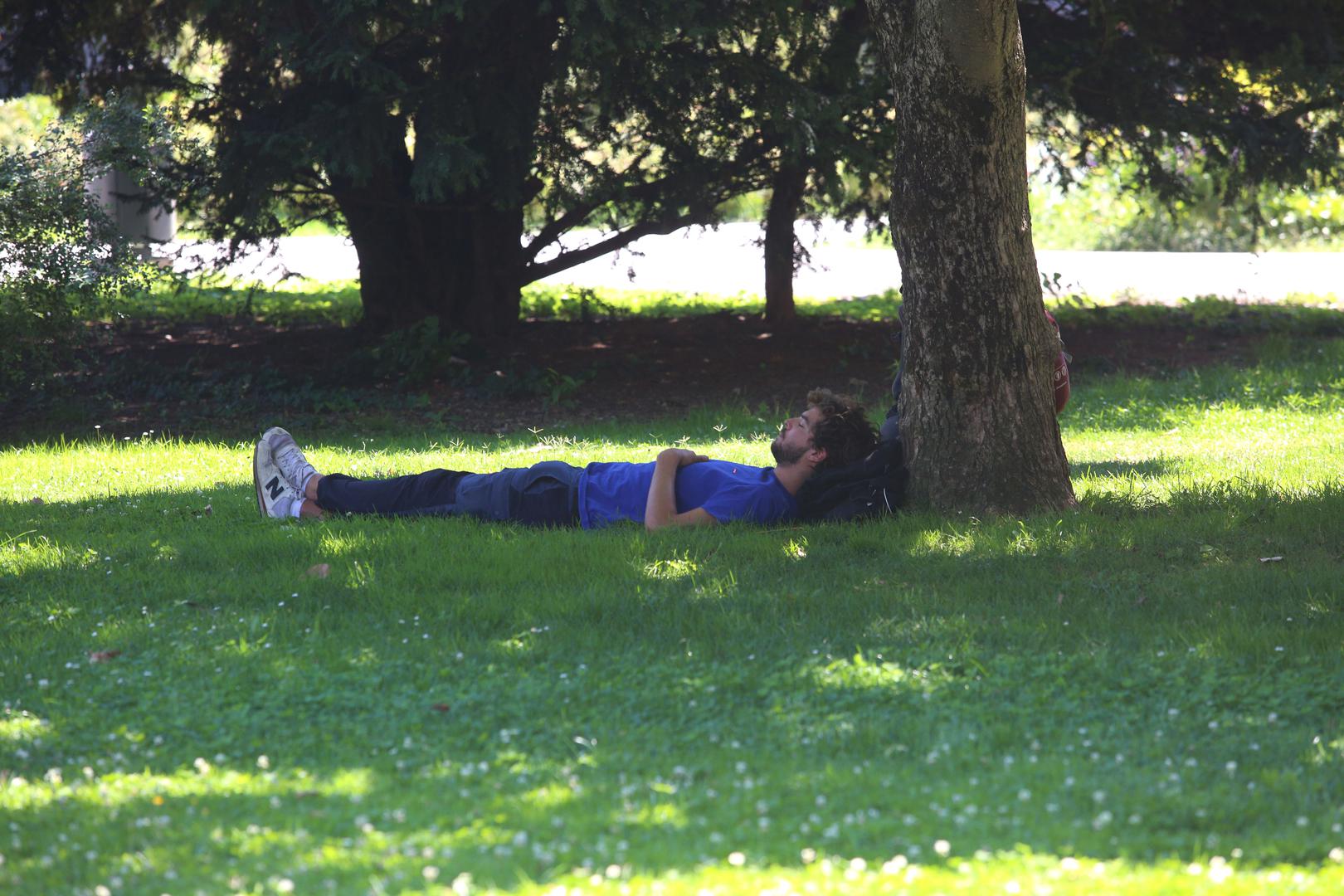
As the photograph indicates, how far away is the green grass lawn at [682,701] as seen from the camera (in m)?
3.32

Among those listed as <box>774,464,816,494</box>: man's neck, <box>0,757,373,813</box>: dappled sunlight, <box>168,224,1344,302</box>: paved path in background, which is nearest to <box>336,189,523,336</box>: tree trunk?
<box>168,224,1344,302</box>: paved path in background

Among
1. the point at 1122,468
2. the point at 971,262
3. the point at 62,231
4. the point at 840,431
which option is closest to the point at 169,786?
the point at 840,431

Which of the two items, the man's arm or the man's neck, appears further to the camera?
the man's neck

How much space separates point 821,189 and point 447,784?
9.75m

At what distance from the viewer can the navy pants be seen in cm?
694

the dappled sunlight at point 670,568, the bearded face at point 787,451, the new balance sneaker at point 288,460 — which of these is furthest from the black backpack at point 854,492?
the new balance sneaker at point 288,460

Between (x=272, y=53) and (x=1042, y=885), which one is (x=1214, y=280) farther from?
(x=1042, y=885)

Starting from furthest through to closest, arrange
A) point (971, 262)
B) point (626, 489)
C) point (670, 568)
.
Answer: point (626, 489)
point (971, 262)
point (670, 568)

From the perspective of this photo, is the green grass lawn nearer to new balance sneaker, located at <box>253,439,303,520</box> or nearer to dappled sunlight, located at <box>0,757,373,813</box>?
dappled sunlight, located at <box>0,757,373,813</box>

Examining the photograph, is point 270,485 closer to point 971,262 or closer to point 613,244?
point 971,262

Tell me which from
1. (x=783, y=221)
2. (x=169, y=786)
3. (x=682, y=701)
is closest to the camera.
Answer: (x=169, y=786)

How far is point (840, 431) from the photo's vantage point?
674cm

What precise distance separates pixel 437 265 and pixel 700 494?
7.50 m

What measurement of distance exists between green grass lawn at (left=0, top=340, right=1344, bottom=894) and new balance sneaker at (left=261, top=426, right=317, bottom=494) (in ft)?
1.01
